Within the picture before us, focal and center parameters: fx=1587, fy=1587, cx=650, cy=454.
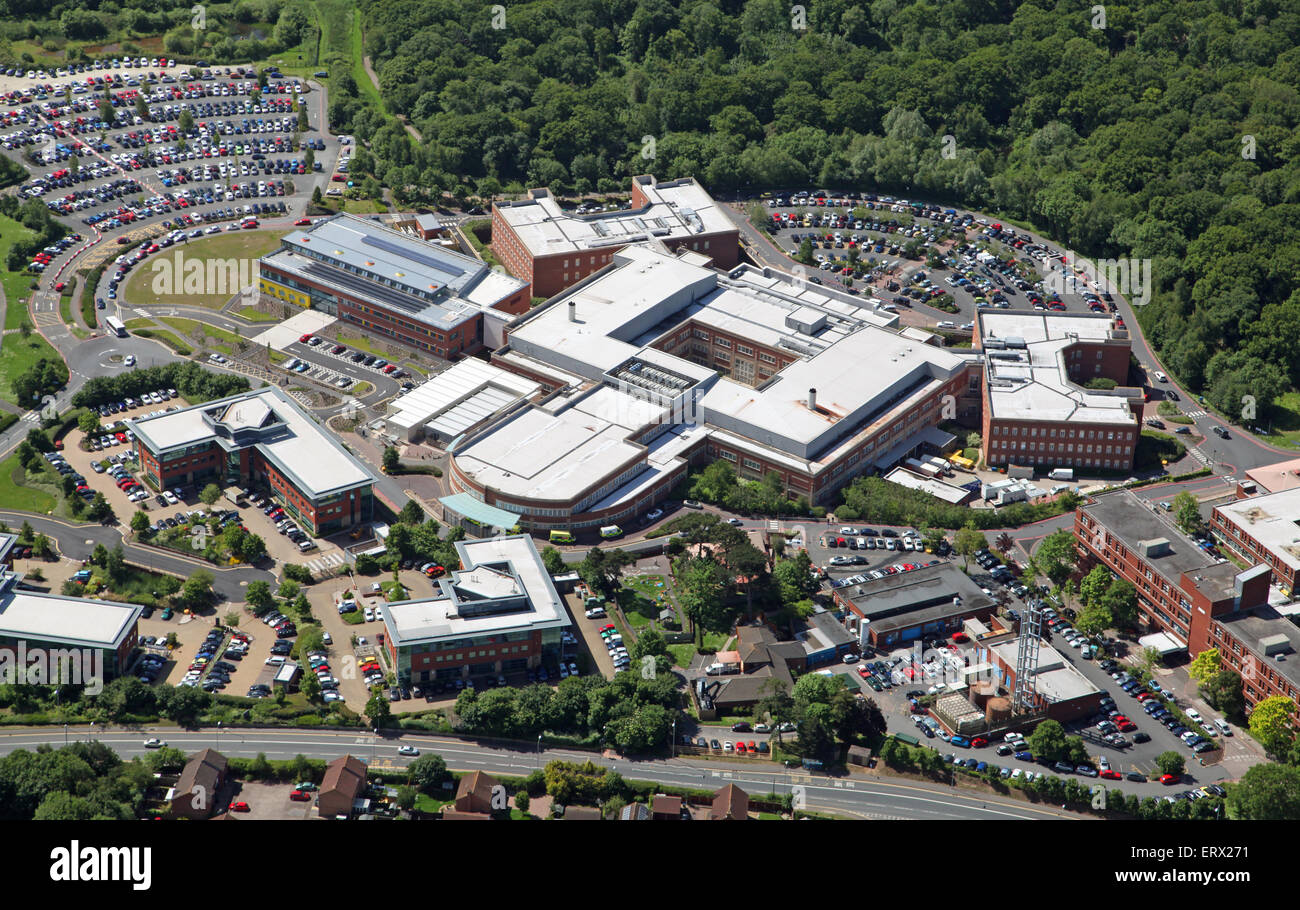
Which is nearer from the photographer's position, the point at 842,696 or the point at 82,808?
the point at 82,808

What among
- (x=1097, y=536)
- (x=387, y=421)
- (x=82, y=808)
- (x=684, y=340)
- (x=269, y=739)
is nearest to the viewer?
(x=82, y=808)

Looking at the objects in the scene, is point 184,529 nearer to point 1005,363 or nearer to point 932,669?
point 932,669

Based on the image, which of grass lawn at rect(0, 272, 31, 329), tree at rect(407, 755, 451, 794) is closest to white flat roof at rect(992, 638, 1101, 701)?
tree at rect(407, 755, 451, 794)

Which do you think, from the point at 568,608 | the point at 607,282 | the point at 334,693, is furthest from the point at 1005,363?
the point at 334,693

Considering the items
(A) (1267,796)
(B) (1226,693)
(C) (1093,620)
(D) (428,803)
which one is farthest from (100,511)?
(A) (1267,796)

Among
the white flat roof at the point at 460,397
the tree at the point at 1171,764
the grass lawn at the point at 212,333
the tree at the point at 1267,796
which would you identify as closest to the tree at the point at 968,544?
the tree at the point at 1171,764

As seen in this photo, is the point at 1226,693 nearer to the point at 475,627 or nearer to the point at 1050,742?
the point at 1050,742
